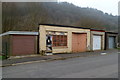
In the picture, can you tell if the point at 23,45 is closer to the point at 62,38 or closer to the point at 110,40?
the point at 62,38

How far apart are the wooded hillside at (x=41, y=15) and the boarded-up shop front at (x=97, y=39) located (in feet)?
33.3

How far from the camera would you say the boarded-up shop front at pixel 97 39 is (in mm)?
23992

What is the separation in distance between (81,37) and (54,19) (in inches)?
740

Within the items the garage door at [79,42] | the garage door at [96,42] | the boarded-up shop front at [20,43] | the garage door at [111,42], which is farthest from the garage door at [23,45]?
the garage door at [111,42]

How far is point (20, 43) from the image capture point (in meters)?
16.0

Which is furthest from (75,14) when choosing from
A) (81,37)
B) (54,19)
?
(81,37)

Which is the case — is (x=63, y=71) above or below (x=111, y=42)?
below

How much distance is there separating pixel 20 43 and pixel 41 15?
20.5 m

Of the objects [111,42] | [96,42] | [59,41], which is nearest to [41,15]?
[96,42]

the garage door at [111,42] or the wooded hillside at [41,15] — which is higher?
the wooded hillside at [41,15]

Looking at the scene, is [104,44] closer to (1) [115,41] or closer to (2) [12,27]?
(1) [115,41]

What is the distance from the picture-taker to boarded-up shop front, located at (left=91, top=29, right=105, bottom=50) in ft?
78.7

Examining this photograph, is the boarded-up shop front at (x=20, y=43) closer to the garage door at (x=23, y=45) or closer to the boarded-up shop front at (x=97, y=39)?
the garage door at (x=23, y=45)

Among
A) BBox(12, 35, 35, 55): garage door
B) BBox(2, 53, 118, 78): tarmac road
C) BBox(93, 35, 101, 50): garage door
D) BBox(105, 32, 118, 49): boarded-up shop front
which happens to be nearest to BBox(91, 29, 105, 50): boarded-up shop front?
BBox(93, 35, 101, 50): garage door
